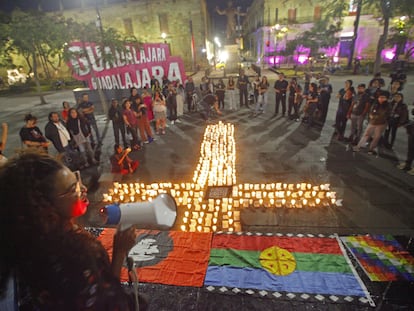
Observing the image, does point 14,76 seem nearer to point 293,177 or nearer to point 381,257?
point 293,177

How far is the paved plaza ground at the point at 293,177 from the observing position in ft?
11.9

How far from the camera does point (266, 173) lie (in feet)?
23.7

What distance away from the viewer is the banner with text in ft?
47.5

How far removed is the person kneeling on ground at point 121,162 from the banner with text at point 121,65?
8.47 m

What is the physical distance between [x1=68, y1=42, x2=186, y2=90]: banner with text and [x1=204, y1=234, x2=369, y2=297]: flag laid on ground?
1305 cm

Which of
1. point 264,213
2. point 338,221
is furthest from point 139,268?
point 338,221

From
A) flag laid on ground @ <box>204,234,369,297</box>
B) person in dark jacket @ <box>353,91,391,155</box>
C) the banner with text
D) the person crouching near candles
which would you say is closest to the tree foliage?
the banner with text

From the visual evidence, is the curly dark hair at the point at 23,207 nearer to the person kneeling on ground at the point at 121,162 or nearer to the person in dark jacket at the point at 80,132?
the person kneeling on ground at the point at 121,162

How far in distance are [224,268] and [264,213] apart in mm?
1822

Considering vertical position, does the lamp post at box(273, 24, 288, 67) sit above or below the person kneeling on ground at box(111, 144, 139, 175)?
above

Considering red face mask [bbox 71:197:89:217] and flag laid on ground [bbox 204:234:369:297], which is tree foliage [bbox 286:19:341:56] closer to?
flag laid on ground [bbox 204:234:369:297]

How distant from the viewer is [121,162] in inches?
293

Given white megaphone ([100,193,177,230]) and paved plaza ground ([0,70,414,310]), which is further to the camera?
paved plaza ground ([0,70,414,310])

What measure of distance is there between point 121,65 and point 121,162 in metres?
11.3
